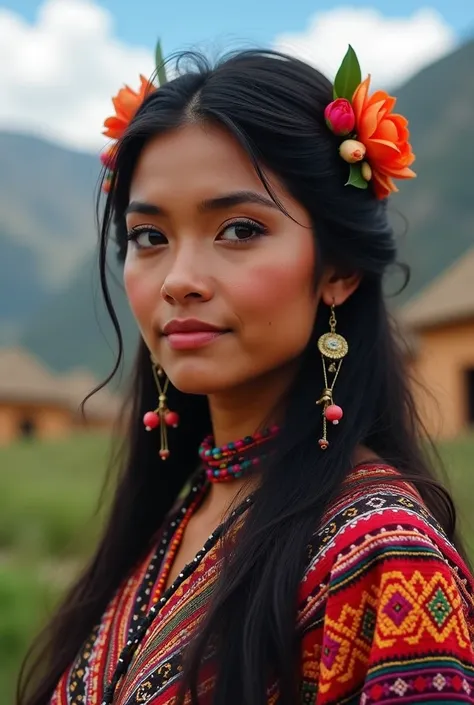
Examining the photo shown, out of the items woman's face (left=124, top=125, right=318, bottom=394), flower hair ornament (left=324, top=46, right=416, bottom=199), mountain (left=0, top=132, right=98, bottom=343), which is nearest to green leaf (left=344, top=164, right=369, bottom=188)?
flower hair ornament (left=324, top=46, right=416, bottom=199)

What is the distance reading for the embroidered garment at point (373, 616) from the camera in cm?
134

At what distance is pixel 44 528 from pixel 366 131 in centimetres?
612

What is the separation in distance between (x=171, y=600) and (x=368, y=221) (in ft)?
2.89

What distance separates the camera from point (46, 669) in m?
2.14

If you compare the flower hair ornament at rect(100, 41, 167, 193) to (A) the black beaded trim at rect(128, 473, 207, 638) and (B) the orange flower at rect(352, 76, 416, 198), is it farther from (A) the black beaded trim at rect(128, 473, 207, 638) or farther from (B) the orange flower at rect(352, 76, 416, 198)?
(A) the black beaded trim at rect(128, 473, 207, 638)

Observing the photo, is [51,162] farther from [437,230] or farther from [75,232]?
[437,230]

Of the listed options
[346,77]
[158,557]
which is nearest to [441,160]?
[346,77]

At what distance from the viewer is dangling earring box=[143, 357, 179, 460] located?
88.2 inches

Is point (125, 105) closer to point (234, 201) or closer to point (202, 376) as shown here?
point (234, 201)

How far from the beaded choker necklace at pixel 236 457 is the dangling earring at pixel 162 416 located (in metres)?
0.21

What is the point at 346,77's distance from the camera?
1.89 meters

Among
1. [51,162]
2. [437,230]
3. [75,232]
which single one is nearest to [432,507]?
[437,230]

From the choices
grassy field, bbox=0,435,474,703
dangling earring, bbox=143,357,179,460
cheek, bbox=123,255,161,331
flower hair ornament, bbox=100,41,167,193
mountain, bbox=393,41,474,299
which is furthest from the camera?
mountain, bbox=393,41,474,299

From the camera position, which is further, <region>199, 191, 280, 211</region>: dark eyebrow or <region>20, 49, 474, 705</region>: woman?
<region>199, 191, 280, 211</region>: dark eyebrow
